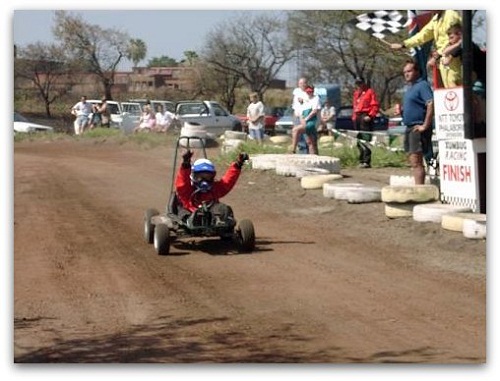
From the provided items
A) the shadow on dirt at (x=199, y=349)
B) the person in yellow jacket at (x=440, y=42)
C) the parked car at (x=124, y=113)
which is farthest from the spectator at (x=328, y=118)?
the shadow on dirt at (x=199, y=349)

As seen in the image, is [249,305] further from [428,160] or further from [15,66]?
[428,160]

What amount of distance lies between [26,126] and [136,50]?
64.0 inches

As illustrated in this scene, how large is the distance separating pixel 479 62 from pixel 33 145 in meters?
5.71

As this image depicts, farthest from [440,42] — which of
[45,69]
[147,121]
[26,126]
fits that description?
[147,121]

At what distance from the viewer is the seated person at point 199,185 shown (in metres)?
8.56

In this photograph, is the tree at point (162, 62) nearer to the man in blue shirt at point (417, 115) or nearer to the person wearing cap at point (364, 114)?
the man in blue shirt at point (417, 115)

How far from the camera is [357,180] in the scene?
1176 centimetres

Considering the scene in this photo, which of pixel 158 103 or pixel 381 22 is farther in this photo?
pixel 158 103

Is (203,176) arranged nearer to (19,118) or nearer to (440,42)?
(19,118)

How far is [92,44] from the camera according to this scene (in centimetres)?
750

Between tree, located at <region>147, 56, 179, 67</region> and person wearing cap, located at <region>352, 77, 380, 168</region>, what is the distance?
635 centimetres

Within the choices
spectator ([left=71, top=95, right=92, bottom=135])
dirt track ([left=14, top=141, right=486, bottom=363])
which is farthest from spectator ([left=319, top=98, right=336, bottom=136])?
spectator ([left=71, top=95, right=92, bottom=135])

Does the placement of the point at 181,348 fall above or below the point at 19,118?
below

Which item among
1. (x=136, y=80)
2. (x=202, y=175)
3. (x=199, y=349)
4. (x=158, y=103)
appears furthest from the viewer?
Answer: (x=158, y=103)
